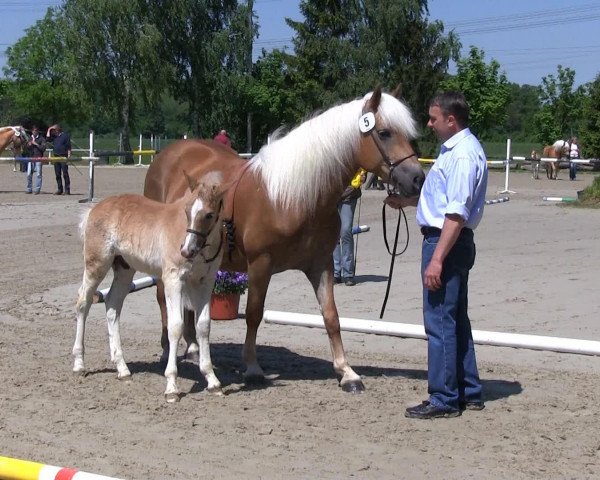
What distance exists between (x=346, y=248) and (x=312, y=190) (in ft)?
16.8

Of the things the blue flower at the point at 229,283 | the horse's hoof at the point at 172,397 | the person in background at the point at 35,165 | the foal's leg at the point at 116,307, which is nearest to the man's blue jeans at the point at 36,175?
the person in background at the point at 35,165

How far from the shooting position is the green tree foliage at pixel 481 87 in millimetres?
58531

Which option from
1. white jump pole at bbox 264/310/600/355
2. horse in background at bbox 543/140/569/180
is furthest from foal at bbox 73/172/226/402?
horse in background at bbox 543/140/569/180

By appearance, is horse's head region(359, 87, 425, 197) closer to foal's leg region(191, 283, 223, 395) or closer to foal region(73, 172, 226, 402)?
foal region(73, 172, 226, 402)

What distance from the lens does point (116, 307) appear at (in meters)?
7.49

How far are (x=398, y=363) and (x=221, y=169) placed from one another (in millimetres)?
2225

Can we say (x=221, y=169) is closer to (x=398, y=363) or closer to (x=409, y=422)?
(x=398, y=363)

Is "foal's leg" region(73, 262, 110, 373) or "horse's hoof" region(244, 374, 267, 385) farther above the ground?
"foal's leg" region(73, 262, 110, 373)

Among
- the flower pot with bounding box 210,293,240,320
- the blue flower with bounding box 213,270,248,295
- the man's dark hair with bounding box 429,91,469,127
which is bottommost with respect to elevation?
the flower pot with bounding box 210,293,240,320

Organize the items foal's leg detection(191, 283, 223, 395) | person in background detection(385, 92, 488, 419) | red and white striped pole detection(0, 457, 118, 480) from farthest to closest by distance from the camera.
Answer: foal's leg detection(191, 283, 223, 395) → person in background detection(385, 92, 488, 419) → red and white striped pole detection(0, 457, 118, 480)

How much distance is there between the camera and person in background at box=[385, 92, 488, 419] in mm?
5910

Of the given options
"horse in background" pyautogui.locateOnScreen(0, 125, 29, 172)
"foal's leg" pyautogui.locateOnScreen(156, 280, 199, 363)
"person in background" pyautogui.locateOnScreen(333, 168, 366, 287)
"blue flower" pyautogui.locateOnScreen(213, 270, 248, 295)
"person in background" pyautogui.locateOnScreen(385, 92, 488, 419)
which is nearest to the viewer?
"person in background" pyautogui.locateOnScreen(385, 92, 488, 419)

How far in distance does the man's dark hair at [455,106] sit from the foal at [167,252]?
158 centimetres

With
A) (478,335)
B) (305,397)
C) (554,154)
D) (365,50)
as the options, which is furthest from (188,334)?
(365,50)
